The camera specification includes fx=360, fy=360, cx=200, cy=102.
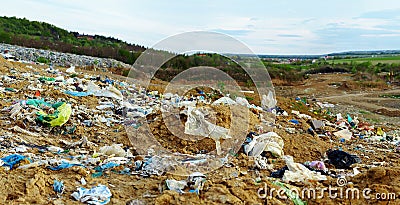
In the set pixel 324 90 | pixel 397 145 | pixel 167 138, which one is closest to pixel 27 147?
pixel 167 138

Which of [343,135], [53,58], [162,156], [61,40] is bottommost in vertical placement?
[343,135]

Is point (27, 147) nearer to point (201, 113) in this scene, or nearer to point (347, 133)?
point (201, 113)

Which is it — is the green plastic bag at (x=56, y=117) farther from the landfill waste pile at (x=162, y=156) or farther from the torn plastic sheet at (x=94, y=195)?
the torn plastic sheet at (x=94, y=195)

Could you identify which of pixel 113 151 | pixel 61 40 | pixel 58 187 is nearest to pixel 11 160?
pixel 58 187

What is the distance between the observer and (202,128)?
4.16 meters

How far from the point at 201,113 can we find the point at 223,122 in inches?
12.4

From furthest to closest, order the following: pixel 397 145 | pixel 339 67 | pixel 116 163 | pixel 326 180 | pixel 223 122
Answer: pixel 339 67
pixel 397 145
pixel 223 122
pixel 116 163
pixel 326 180

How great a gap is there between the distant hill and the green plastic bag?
14.1 meters

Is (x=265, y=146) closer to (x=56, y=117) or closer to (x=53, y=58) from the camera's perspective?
(x=56, y=117)

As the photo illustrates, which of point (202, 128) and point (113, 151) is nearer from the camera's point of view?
point (113, 151)

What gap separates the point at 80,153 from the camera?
3.60m

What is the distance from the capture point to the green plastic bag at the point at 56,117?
4152mm

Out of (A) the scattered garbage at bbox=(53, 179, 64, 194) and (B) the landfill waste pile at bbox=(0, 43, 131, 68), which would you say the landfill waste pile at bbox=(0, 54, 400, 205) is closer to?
(A) the scattered garbage at bbox=(53, 179, 64, 194)

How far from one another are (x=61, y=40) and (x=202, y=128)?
2210 cm
